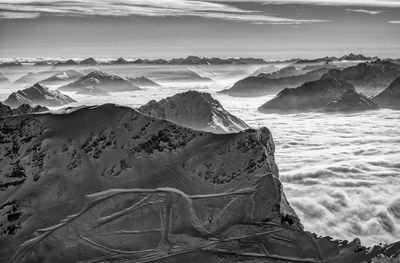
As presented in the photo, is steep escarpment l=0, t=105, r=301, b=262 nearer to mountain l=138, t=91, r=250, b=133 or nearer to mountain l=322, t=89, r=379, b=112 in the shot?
mountain l=138, t=91, r=250, b=133

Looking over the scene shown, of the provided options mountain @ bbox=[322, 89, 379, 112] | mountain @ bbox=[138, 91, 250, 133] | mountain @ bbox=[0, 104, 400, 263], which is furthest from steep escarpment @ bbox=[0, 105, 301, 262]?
mountain @ bbox=[322, 89, 379, 112]

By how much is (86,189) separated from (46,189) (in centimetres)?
233

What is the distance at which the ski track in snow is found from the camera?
148 ft

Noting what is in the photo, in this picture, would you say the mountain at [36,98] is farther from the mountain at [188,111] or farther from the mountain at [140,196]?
the mountain at [140,196]

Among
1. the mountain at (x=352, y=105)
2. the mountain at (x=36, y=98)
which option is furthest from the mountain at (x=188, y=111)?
the mountain at (x=352, y=105)

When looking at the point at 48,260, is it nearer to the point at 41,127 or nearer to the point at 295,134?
the point at 41,127

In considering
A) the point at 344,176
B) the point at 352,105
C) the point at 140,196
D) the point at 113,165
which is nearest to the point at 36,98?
the point at 352,105

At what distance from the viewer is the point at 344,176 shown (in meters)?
71.6

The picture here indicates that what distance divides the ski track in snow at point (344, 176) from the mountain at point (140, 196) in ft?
20.9

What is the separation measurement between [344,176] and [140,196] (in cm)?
5078

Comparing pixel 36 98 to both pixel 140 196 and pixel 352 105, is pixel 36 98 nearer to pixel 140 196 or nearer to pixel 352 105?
pixel 352 105

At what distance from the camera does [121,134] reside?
30.2 m

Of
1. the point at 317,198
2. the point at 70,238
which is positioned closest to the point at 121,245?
the point at 70,238

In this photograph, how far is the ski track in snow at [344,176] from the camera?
4526 centimetres
